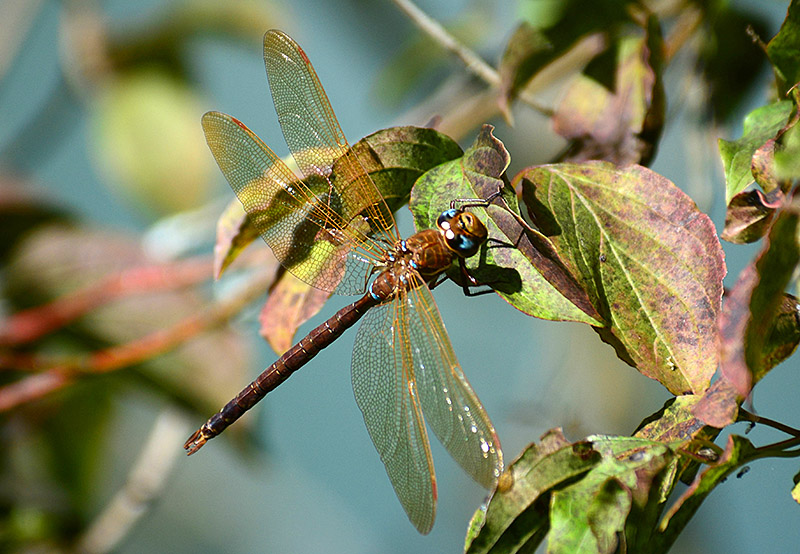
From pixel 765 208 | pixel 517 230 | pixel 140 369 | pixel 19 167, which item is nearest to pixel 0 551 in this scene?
pixel 140 369

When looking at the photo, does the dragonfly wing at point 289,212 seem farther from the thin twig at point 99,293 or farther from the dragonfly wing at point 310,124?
the thin twig at point 99,293

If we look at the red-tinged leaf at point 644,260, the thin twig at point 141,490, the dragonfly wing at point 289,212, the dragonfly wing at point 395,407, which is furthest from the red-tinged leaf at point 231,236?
the thin twig at point 141,490

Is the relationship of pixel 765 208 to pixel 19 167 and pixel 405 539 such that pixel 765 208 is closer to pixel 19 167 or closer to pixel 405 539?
pixel 405 539

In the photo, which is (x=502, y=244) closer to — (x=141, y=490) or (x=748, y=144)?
(x=748, y=144)

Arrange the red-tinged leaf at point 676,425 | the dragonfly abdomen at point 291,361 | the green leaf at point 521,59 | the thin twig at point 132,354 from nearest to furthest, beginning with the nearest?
the red-tinged leaf at point 676,425, the green leaf at point 521,59, the dragonfly abdomen at point 291,361, the thin twig at point 132,354

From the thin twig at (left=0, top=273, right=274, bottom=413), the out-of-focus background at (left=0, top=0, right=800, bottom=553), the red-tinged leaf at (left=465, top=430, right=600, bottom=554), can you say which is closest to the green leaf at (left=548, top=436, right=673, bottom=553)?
the red-tinged leaf at (left=465, top=430, right=600, bottom=554)

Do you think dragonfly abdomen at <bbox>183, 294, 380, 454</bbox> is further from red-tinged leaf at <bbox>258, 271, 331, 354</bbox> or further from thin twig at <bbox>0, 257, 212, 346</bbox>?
thin twig at <bbox>0, 257, 212, 346</bbox>
